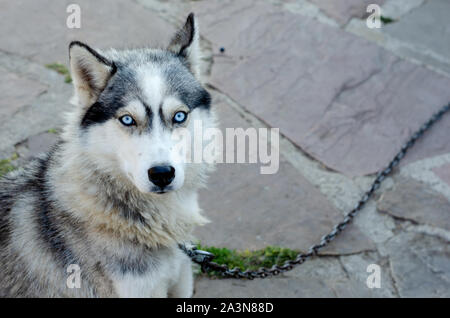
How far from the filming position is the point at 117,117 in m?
2.60

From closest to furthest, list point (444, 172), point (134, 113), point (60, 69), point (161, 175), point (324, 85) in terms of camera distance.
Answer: point (161, 175), point (134, 113), point (444, 172), point (60, 69), point (324, 85)

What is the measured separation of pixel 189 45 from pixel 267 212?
1360 mm

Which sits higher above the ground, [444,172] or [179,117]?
[179,117]

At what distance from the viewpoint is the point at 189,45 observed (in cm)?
293

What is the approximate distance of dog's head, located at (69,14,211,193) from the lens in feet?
A: 8.18

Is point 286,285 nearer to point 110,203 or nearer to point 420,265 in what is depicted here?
point 420,265

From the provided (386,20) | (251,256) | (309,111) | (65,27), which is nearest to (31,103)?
(65,27)

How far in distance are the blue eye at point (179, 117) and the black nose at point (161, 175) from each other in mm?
316

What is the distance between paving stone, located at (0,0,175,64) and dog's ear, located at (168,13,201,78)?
58.1 inches

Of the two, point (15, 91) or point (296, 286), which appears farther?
point (15, 91)

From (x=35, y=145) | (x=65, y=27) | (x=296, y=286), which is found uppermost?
(x=65, y=27)

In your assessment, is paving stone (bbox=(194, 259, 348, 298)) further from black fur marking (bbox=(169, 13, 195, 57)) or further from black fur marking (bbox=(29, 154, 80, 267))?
black fur marking (bbox=(169, 13, 195, 57))

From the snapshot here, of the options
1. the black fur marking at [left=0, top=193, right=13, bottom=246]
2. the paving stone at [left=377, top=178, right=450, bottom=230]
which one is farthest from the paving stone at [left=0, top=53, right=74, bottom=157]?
the paving stone at [left=377, top=178, right=450, bottom=230]

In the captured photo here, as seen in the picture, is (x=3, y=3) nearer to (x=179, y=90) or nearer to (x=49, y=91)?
(x=49, y=91)
